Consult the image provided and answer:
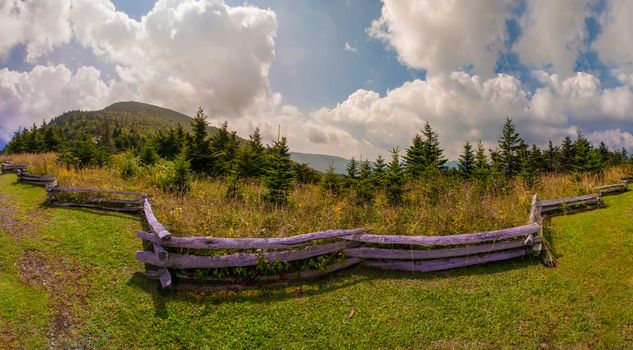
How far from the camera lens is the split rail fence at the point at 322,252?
6969mm

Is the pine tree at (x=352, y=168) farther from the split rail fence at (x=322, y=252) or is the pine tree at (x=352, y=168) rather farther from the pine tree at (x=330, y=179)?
the split rail fence at (x=322, y=252)

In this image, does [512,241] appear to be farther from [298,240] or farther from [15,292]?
[15,292]

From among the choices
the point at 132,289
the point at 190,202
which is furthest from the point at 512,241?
the point at 190,202

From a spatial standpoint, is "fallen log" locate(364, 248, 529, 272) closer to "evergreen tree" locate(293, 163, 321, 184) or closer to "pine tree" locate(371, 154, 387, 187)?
"pine tree" locate(371, 154, 387, 187)

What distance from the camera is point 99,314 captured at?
6.02m

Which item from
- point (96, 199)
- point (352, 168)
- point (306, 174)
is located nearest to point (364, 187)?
point (352, 168)

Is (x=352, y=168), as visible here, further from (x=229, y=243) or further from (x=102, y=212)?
(x=229, y=243)

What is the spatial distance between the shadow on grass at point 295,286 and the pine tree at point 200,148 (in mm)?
14849

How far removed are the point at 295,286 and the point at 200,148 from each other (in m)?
17.4

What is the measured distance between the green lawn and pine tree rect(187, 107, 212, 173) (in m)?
13.2

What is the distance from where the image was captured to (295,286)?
23.0ft

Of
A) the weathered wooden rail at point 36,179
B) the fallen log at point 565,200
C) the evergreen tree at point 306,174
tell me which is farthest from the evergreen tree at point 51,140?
the fallen log at point 565,200

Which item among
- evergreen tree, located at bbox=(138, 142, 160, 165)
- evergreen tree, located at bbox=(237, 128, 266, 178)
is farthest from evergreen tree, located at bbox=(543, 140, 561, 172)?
evergreen tree, located at bbox=(138, 142, 160, 165)

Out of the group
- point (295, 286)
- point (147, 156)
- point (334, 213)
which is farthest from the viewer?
point (147, 156)
